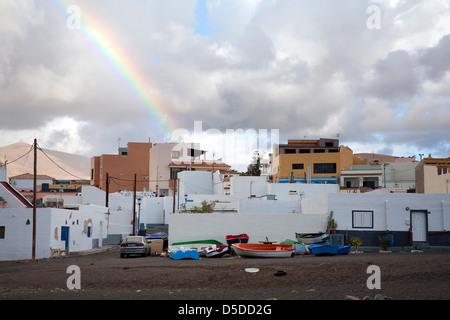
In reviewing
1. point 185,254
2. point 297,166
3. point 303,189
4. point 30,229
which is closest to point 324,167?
point 297,166

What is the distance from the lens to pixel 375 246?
33.3 m

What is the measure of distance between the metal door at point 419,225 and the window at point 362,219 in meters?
2.67

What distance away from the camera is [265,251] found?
28.4m

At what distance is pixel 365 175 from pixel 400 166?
24.1 feet

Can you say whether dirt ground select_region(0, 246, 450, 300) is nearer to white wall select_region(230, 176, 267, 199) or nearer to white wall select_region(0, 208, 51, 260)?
white wall select_region(0, 208, 51, 260)

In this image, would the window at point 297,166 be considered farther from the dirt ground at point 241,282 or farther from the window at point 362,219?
the dirt ground at point 241,282

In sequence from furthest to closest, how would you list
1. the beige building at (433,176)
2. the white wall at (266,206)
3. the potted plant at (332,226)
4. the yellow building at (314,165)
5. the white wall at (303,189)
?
1. the yellow building at (314,165)
2. the white wall at (303,189)
3. the beige building at (433,176)
4. the white wall at (266,206)
5. the potted plant at (332,226)

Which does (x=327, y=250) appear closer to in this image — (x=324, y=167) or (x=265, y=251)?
(x=265, y=251)

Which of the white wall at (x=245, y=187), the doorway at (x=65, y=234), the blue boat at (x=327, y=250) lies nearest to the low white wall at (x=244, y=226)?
the blue boat at (x=327, y=250)

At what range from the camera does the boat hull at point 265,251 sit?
28469mm

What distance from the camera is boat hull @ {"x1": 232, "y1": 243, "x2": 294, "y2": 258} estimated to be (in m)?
28.5

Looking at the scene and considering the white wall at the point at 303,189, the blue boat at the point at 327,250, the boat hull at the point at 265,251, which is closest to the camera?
the boat hull at the point at 265,251
